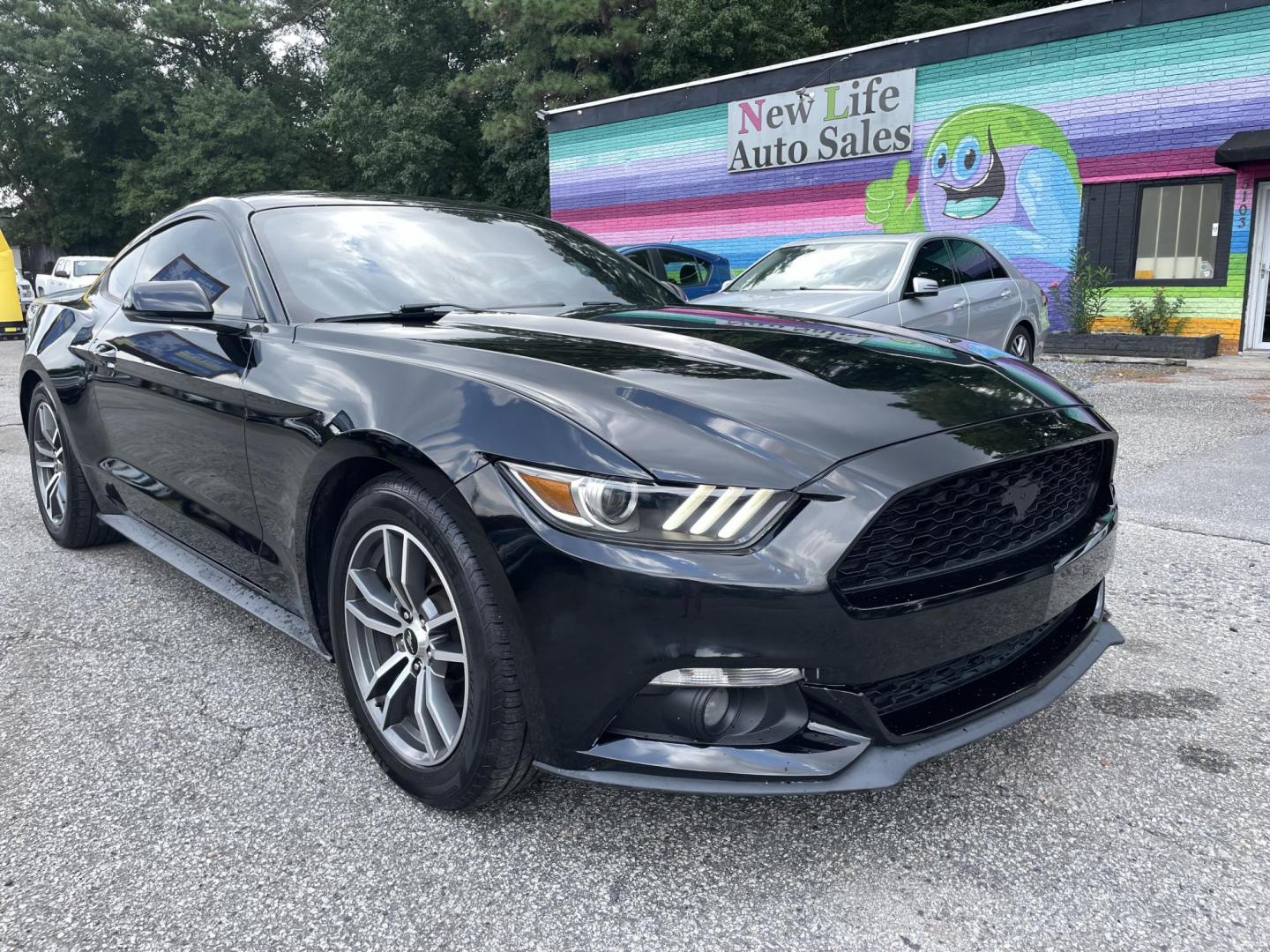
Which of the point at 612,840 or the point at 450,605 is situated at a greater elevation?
the point at 450,605

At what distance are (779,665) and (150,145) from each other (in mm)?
40983

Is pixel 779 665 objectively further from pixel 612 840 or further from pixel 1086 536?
pixel 1086 536

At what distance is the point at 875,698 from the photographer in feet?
6.24

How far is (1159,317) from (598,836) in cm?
1326

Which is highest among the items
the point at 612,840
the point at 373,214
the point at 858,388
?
the point at 373,214

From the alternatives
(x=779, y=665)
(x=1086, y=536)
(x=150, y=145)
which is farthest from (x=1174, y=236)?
(x=150, y=145)

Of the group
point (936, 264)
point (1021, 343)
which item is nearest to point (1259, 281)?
point (1021, 343)

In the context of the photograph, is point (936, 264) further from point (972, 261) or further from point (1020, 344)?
point (1020, 344)

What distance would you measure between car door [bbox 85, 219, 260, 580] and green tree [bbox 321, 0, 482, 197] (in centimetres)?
2583

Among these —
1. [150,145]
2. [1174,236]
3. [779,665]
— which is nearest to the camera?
[779,665]

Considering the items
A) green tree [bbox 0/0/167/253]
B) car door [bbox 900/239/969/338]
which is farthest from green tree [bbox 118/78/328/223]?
car door [bbox 900/239/969/338]

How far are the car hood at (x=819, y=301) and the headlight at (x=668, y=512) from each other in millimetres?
5364

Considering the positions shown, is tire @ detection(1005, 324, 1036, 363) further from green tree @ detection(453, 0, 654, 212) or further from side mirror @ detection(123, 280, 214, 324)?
green tree @ detection(453, 0, 654, 212)

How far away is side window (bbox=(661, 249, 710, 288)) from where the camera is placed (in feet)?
41.8
